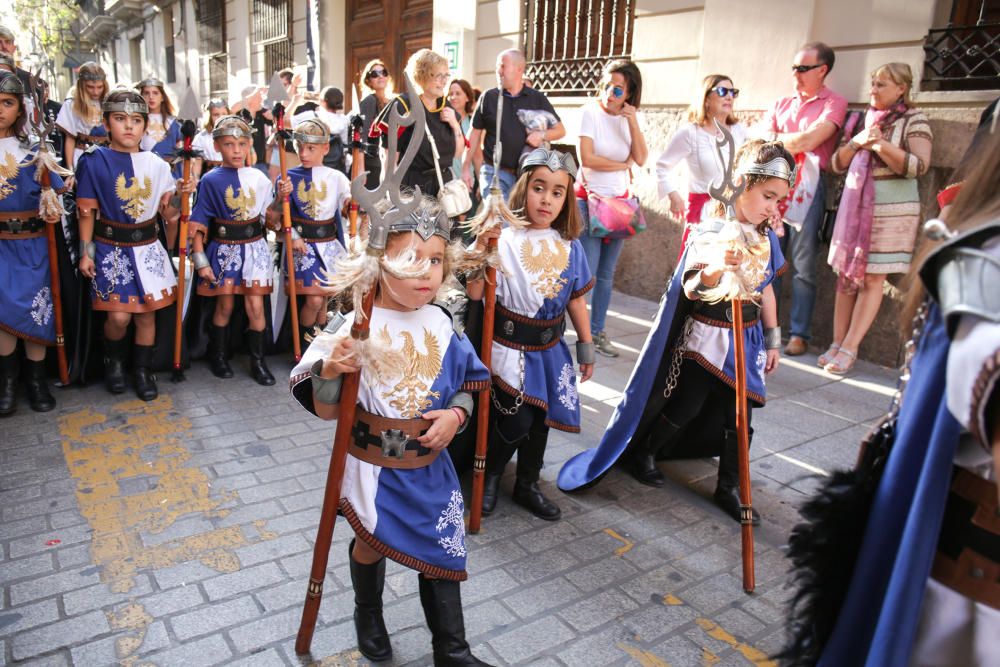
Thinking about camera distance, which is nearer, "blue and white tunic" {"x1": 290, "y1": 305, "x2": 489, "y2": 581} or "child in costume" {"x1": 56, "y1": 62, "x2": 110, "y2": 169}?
"blue and white tunic" {"x1": 290, "y1": 305, "x2": 489, "y2": 581}

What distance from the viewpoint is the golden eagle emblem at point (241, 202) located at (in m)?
5.14

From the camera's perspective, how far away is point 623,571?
3.17m

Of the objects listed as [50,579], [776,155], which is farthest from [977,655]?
[50,579]

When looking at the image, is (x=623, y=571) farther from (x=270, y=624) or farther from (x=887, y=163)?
(x=887, y=163)

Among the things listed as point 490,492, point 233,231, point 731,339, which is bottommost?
point 490,492

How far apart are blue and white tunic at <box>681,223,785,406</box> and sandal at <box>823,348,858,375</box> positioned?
2.63m

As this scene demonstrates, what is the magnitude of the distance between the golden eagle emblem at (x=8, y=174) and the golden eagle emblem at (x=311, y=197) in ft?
5.63

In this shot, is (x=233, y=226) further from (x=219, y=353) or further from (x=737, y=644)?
(x=737, y=644)

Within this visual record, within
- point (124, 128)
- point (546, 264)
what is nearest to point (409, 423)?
point (546, 264)

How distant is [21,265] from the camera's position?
455 cm

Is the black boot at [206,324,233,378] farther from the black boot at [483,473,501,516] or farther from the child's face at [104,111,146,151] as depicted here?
the black boot at [483,473,501,516]

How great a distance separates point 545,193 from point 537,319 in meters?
0.59

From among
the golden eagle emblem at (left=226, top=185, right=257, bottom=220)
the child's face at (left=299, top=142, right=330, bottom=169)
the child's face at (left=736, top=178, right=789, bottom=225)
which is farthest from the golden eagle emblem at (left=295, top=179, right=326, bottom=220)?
the child's face at (left=736, top=178, right=789, bottom=225)

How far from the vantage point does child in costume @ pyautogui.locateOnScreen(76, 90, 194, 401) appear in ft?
15.0
